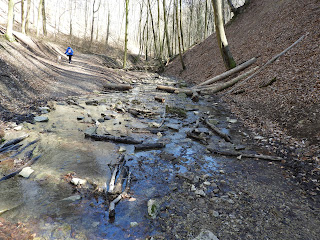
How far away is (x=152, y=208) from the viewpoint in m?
3.35

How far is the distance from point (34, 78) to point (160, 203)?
10441mm

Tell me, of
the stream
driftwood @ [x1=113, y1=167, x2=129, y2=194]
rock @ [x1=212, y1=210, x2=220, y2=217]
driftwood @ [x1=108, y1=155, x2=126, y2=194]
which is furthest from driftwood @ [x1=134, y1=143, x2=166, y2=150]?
rock @ [x1=212, y1=210, x2=220, y2=217]

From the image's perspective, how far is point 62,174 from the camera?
4.19m

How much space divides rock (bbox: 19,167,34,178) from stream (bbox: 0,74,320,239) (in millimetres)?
72

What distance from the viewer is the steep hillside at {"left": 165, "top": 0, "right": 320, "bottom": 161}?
5914mm

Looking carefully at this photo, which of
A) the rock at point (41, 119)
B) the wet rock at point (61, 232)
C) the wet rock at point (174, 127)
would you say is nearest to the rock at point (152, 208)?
the wet rock at point (61, 232)

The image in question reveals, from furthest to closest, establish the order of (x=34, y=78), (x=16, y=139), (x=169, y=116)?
(x=34, y=78) < (x=169, y=116) < (x=16, y=139)

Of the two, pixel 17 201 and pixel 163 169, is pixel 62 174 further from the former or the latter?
pixel 163 169

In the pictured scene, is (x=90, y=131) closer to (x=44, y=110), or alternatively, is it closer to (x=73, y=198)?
(x=44, y=110)

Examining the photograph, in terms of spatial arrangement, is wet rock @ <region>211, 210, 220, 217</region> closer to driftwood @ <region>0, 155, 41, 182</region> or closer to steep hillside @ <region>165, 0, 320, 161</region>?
steep hillside @ <region>165, 0, 320, 161</region>

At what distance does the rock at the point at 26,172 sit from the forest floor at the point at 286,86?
533cm

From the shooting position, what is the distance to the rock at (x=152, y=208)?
3.26 metres

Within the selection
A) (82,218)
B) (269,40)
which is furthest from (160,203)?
(269,40)

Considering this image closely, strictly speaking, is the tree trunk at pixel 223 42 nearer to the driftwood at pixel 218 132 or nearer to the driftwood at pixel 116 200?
the driftwood at pixel 218 132
